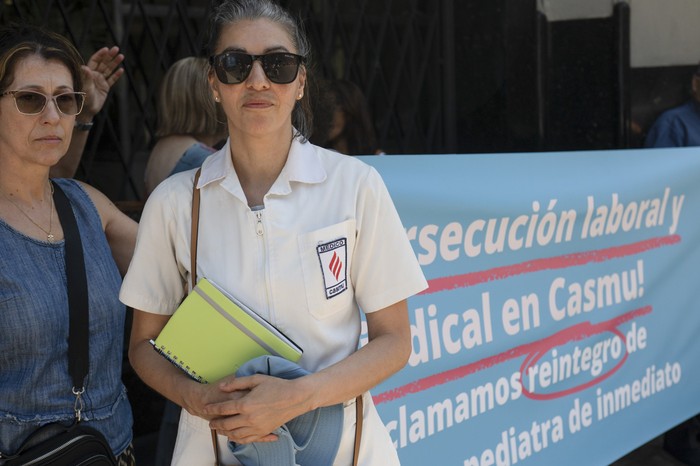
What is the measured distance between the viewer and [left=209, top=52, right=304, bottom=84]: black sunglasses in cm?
197

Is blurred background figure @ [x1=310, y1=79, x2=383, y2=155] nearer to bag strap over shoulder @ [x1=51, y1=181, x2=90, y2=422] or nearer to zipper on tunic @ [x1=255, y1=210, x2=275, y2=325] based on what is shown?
bag strap over shoulder @ [x1=51, y1=181, x2=90, y2=422]

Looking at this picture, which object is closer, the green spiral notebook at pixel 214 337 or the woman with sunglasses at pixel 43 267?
the green spiral notebook at pixel 214 337

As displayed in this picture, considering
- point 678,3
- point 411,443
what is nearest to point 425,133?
point 678,3

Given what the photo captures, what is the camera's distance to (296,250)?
1959 mm

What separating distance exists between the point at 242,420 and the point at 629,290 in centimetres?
289

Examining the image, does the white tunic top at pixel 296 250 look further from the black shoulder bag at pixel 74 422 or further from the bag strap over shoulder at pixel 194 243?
the black shoulder bag at pixel 74 422

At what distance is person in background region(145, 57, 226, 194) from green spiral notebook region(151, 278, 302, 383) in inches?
69.9

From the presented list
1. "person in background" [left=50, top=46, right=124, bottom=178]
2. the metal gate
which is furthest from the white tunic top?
the metal gate

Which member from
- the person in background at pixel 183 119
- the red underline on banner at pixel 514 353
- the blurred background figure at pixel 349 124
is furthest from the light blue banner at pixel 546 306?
the blurred background figure at pixel 349 124

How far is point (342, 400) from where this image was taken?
192 centimetres

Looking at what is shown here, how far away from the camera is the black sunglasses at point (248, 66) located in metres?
1.97

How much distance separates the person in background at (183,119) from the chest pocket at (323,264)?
5.75 feet

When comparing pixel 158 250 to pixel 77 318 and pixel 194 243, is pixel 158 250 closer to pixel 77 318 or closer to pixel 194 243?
pixel 194 243

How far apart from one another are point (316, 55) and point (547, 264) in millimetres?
1993
